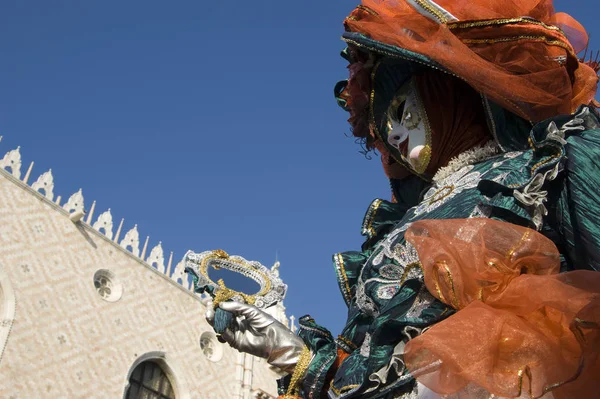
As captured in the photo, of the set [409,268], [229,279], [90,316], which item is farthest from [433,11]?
[90,316]

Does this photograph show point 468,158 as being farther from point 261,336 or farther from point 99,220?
point 99,220

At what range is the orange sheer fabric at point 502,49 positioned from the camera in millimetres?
1460

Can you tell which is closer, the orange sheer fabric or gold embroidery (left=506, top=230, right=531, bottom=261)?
gold embroidery (left=506, top=230, right=531, bottom=261)

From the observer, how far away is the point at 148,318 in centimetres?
1080

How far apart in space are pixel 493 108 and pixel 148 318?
9.92 meters

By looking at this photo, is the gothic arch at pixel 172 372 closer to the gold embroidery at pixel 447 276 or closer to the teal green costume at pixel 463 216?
the teal green costume at pixel 463 216

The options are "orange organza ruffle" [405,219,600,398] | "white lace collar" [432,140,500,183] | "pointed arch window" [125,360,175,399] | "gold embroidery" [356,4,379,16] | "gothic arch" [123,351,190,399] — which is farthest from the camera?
"gothic arch" [123,351,190,399]

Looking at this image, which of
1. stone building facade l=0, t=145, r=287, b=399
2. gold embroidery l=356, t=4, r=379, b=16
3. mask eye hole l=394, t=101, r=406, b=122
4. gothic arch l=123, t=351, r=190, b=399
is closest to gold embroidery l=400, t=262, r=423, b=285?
mask eye hole l=394, t=101, r=406, b=122

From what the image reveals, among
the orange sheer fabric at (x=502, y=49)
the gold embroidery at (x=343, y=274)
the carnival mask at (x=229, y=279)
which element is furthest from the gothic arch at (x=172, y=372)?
the orange sheer fabric at (x=502, y=49)

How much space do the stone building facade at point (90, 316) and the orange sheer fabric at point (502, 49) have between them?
8178 millimetres

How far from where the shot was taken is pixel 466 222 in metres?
1.13

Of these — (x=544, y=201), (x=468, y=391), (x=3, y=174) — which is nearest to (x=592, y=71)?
(x=544, y=201)

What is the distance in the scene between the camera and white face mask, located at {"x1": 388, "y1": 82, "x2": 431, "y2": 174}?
1.69 m

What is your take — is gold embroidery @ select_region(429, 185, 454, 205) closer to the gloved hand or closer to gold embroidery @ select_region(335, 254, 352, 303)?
gold embroidery @ select_region(335, 254, 352, 303)
